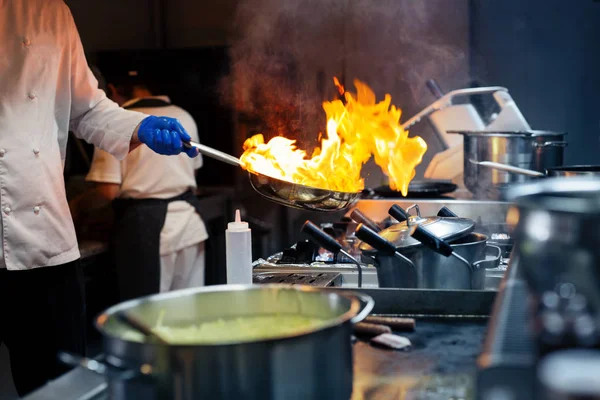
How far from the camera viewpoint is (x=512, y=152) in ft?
11.6

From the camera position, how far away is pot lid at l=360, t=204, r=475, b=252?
6.08ft

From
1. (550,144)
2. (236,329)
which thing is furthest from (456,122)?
(236,329)

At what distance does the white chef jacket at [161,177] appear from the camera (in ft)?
14.7

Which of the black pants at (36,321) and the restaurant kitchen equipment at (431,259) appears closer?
the restaurant kitchen equipment at (431,259)

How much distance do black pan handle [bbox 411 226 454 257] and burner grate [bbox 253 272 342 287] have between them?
1.24ft

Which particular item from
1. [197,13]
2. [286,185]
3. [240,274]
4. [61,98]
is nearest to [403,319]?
[240,274]

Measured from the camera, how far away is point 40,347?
2.39 m

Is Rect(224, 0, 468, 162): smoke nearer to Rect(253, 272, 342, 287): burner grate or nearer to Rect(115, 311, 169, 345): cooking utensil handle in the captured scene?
Rect(253, 272, 342, 287): burner grate

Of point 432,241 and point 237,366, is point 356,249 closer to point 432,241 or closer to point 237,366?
point 432,241

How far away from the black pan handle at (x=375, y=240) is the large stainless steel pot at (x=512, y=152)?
72.3 inches

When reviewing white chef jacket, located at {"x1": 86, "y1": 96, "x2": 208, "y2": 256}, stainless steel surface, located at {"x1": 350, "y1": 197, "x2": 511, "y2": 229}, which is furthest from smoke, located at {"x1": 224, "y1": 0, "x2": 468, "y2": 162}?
stainless steel surface, located at {"x1": 350, "y1": 197, "x2": 511, "y2": 229}

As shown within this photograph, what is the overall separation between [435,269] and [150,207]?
9.96 feet

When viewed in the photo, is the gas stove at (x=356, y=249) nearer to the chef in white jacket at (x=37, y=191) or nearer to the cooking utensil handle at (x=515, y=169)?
the cooking utensil handle at (x=515, y=169)

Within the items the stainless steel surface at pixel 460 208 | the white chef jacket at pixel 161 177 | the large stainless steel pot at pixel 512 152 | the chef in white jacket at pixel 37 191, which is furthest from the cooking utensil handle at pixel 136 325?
the white chef jacket at pixel 161 177
